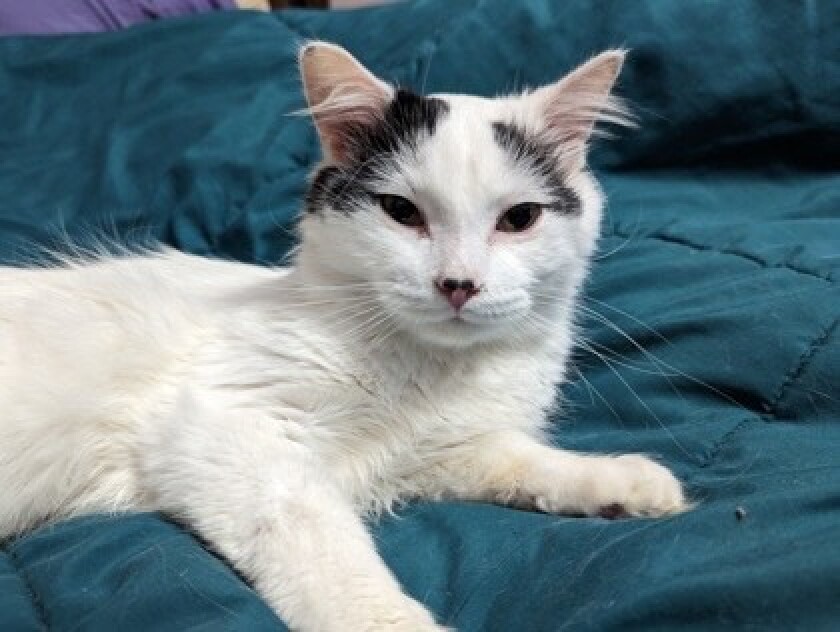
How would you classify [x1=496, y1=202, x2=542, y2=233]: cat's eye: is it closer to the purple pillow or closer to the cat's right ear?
the cat's right ear

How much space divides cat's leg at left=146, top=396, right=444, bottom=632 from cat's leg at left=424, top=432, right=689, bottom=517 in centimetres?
20

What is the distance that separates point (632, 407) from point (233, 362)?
63cm

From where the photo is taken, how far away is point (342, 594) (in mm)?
993

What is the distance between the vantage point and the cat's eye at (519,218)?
50.0 inches

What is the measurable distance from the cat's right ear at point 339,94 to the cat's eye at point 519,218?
255mm

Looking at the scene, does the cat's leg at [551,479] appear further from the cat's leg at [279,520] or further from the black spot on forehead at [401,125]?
the black spot on forehead at [401,125]

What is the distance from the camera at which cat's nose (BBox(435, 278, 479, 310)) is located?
115cm

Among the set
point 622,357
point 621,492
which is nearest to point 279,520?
point 621,492

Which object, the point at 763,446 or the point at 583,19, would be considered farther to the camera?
the point at 583,19

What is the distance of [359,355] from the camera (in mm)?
1308

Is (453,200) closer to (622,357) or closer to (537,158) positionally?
(537,158)

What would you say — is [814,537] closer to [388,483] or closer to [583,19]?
[388,483]

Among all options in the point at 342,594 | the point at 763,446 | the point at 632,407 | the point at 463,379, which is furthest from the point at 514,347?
the point at 342,594

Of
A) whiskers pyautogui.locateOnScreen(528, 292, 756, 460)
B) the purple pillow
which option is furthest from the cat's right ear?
the purple pillow
